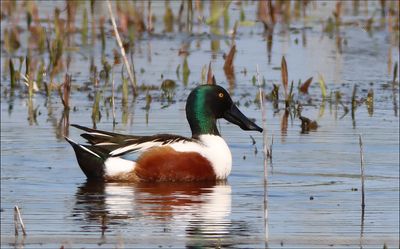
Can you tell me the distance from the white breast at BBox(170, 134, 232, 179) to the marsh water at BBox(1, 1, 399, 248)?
0.11 meters

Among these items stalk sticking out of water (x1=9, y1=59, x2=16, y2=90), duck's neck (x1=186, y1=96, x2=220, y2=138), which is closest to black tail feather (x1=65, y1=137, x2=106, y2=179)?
duck's neck (x1=186, y1=96, x2=220, y2=138)

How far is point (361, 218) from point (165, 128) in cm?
342

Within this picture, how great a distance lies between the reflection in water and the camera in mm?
7660

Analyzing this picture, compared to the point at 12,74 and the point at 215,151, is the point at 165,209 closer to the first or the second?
the point at 215,151

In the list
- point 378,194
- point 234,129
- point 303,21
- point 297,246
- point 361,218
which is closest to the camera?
point 297,246

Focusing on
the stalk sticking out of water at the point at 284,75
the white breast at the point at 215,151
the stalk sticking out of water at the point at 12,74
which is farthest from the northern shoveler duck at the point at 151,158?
the stalk sticking out of water at the point at 12,74

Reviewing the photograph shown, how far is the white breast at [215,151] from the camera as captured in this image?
977 cm

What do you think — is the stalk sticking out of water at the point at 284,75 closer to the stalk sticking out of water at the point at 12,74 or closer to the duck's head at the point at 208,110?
the duck's head at the point at 208,110

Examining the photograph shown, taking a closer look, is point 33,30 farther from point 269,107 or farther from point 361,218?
point 361,218

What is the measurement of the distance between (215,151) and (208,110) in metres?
0.50

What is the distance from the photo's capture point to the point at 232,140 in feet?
36.0

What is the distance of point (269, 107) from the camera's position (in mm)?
12258

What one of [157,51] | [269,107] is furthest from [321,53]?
[269,107]

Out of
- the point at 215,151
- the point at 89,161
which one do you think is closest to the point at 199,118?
the point at 215,151
